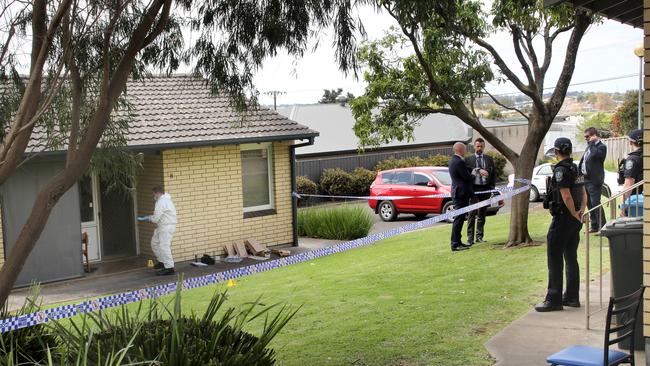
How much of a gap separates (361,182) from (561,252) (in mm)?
25127

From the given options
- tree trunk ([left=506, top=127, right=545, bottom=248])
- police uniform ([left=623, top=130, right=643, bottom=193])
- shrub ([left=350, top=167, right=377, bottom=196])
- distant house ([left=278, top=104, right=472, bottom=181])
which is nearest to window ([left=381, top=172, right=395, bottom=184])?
shrub ([left=350, top=167, right=377, bottom=196])

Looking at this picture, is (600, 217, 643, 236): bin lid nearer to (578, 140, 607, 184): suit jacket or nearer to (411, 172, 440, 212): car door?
(578, 140, 607, 184): suit jacket

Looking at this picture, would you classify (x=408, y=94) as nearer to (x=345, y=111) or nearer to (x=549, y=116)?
(x=549, y=116)

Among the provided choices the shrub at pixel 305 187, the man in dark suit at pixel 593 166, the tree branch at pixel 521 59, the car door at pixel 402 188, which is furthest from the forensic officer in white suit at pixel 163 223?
the shrub at pixel 305 187

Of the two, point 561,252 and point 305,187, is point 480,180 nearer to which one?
point 561,252

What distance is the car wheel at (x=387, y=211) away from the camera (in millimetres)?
25312

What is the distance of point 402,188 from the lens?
2500 centimetres

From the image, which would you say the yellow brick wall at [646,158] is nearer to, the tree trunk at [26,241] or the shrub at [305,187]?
the tree trunk at [26,241]

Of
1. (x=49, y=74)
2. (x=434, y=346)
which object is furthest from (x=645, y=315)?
(x=49, y=74)

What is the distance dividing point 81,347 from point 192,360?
0.75 metres

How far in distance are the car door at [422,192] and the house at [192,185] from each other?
5.30 metres

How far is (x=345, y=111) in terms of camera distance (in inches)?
1496

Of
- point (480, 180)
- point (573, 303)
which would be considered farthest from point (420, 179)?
point (573, 303)

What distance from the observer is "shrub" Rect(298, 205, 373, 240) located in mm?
20719
